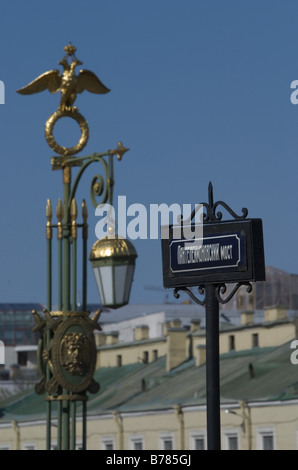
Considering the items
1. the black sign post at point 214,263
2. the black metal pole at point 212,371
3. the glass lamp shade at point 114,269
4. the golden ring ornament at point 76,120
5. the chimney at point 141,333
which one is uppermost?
the chimney at point 141,333

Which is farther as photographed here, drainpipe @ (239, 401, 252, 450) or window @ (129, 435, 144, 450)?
window @ (129, 435, 144, 450)

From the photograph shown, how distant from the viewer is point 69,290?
12383mm

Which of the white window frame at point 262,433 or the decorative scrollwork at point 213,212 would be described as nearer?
the decorative scrollwork at point 213,212

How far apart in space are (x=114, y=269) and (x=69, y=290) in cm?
56

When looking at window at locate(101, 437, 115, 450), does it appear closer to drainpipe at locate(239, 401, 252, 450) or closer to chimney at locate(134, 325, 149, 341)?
drainpipe at locate(239, 401, 252, 450)

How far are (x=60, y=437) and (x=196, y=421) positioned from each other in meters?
38.0

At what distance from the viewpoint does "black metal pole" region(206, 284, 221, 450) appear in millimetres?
8281

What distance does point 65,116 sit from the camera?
41.7 ft

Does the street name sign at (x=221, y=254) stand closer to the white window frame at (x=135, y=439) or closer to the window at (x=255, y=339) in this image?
the white window frame at (x=135, y=439)

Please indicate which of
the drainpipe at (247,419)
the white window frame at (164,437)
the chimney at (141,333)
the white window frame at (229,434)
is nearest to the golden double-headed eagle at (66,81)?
the drainpipe at (247,419)

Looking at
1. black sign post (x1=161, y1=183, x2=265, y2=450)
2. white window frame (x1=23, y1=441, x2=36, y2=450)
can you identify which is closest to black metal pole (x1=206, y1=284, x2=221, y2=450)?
black sign post (x1=161, y1=183, x2=265, y2=450)

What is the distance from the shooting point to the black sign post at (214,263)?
8344 millimetres
